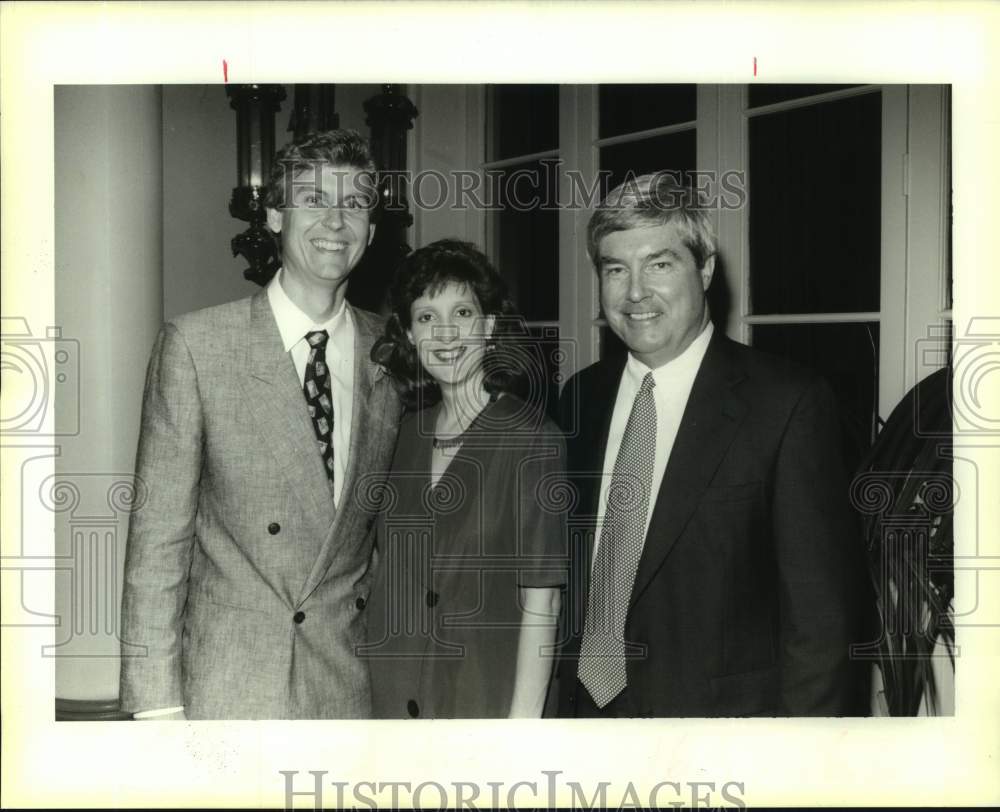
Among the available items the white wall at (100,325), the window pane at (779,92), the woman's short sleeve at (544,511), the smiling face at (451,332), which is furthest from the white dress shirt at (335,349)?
the window pane at (779,92)

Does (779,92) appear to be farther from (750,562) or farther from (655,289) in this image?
(750,562)

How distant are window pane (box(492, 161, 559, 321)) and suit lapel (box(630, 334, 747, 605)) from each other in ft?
1.08

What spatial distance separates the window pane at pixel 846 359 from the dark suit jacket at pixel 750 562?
0.03 m

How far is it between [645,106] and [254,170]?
798 mm

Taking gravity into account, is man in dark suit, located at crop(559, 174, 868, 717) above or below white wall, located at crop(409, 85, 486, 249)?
below

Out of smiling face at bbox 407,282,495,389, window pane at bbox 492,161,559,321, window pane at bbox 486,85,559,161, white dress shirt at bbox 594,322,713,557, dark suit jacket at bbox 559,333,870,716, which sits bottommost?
dark suit jacket at bbox 559,333,870,716

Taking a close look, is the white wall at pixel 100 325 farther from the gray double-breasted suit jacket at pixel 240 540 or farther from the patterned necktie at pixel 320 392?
the patterned necktie at pixel 320 392

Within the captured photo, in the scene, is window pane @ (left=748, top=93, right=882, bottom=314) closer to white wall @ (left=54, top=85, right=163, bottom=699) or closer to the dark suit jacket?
the dark suit jacket

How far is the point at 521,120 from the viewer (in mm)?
1879

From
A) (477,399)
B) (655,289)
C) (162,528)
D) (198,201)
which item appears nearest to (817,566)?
(655,289)

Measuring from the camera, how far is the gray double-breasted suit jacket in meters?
1.81

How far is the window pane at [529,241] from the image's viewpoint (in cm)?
186

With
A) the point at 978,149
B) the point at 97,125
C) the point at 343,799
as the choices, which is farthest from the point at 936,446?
the point at 97,125

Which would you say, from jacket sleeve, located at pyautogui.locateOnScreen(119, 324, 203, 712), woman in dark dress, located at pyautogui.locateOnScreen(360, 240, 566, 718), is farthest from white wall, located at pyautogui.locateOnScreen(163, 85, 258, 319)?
woman in dark dress, located at pyautogui.locateOnScreen(360, 240, 566, 718)
